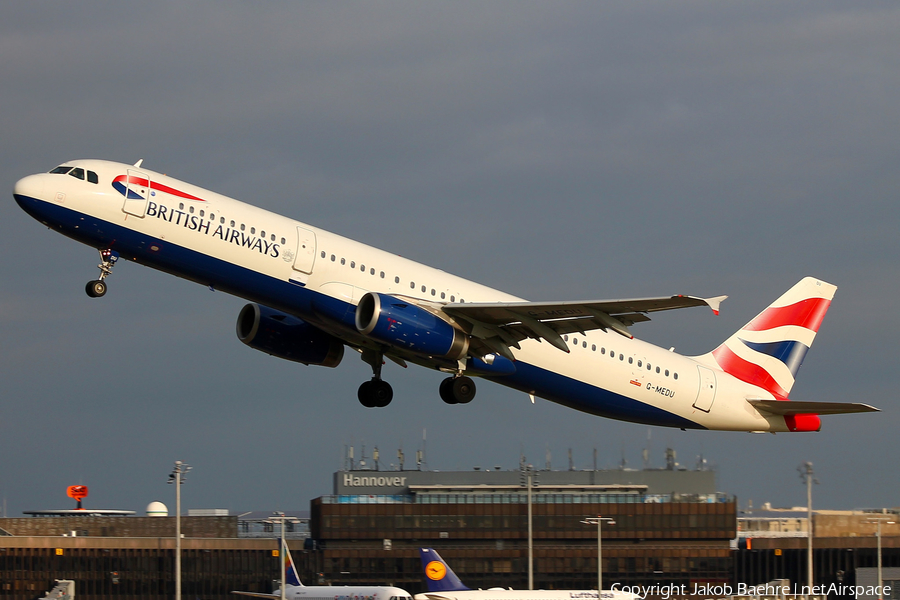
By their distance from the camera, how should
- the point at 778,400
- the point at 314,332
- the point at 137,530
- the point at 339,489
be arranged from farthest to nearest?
1. the point at 339,489
2. the point at 137,530
3. the point at 778,400
4. the point at 314,332

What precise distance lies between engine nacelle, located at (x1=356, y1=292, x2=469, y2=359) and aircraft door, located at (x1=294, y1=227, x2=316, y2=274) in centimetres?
199

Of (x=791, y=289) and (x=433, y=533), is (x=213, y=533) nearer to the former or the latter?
(x=433, y=533)

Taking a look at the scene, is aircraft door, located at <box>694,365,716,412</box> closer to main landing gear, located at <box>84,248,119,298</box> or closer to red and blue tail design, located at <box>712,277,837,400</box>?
red and blue tail design, located at <box>712,277,837,400</box>

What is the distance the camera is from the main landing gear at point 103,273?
34438 millimetres

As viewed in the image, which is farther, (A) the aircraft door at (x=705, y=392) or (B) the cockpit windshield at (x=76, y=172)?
(A) the aircraft door at (x=705, y=392)

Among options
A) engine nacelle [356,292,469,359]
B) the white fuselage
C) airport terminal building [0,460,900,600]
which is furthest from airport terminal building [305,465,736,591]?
engine nacelle [356,292,469,359]

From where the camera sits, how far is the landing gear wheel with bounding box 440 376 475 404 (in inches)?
1544

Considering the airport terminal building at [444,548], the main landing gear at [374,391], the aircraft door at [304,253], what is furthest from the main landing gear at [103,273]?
the airport terminal building at [444,548]

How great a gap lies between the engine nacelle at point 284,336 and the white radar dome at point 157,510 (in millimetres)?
50641

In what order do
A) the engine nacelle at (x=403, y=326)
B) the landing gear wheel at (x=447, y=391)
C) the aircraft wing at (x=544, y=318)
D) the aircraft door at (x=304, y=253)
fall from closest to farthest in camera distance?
the aircraft wing at (x=544, y=318) → the engine nacelle at (x=403, y=326) → the aircraft door at (x=304, y=253) → the landing gear wheel at (x=447, y=391)

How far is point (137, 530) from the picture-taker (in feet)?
264

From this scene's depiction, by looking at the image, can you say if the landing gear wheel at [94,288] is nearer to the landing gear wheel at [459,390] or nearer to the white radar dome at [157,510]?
the landing gear wheel at [459,390]

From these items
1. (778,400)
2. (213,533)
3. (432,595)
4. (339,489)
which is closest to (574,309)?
(778,400)

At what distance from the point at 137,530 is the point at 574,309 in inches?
2154
